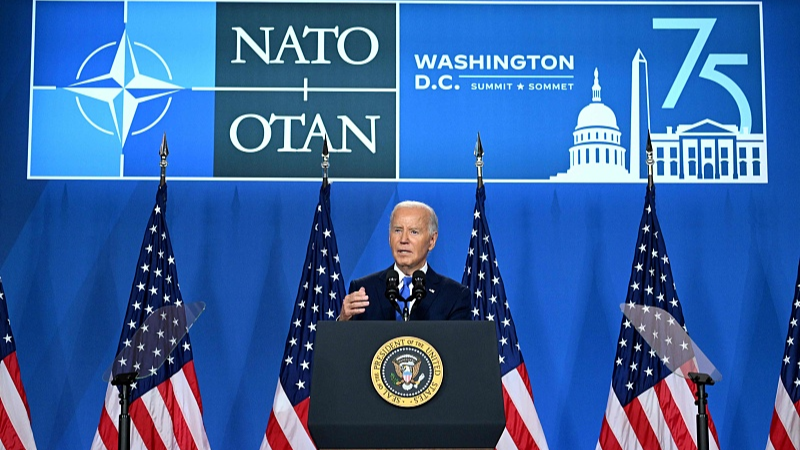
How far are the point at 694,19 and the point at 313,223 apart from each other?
2904mm

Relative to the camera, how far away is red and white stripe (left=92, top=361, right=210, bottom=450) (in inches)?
213

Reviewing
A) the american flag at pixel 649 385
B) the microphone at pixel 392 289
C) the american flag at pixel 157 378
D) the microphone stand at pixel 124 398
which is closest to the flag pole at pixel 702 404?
the american flag at pixel 649 385

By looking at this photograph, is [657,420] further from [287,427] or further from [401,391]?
[401,391]

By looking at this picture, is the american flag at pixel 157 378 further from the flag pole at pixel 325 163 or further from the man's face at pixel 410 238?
the man's face at pixel 410 238

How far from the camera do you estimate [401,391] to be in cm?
240

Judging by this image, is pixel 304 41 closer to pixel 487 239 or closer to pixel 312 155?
pixel 312 155

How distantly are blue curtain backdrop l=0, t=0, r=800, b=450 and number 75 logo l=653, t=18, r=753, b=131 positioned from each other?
8.7 inches

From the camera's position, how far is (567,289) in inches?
241

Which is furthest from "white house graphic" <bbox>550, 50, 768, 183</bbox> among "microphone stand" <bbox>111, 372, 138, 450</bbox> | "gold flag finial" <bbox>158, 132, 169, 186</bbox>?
"microphone stand" <bbox>111, 372, 138, 450</bbox>

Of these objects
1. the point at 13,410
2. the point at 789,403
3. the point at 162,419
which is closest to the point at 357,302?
the point at 162,419

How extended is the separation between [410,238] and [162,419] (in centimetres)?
259

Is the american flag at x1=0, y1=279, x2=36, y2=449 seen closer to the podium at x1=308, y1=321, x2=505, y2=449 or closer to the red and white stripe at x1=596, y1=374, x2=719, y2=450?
the red and white stripe at x1=596, y1=374, x2=719, y2=450

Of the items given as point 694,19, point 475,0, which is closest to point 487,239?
point 475,0

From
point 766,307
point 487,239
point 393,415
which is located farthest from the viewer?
point 766,307
